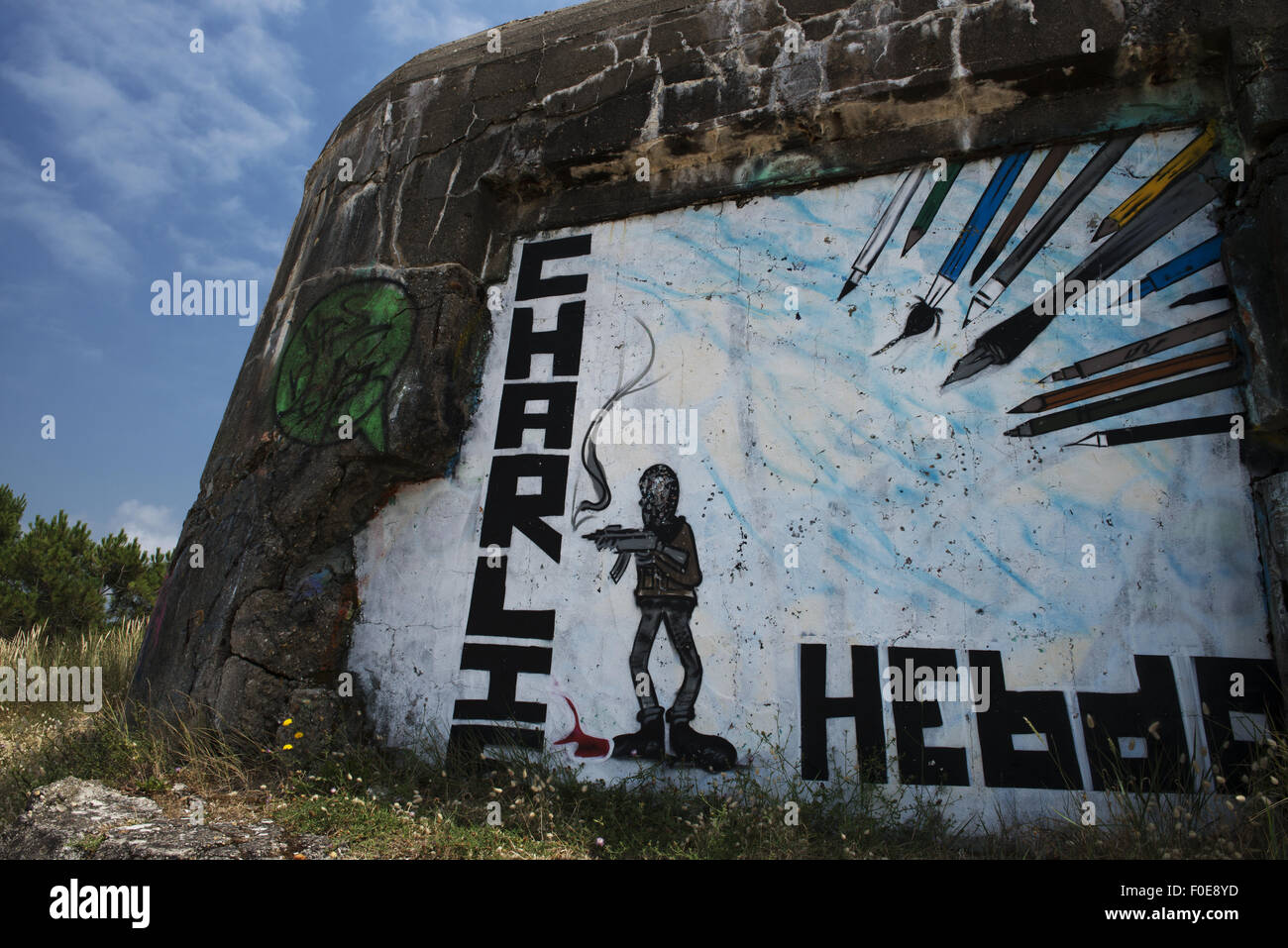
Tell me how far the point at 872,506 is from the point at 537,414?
1811mm

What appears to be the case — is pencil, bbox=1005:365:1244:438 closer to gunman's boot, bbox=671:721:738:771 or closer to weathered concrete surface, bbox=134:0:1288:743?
weathered concrete surface, bbox=134:0:1288:743

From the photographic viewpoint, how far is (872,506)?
3.62 metres

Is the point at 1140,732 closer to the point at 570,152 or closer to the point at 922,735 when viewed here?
the point at 922,735

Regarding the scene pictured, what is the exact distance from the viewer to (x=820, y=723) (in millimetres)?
3432

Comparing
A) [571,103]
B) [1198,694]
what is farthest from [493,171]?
[1198,694]

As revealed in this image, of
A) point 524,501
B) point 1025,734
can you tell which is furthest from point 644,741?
point 1025,734

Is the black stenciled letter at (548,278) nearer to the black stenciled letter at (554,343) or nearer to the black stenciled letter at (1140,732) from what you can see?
the black stenciled letter at (554,343)

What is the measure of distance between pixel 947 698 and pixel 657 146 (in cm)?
311

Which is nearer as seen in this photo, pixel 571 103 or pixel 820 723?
pixel 820 723

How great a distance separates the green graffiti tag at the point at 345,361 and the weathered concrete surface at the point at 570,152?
8 cm

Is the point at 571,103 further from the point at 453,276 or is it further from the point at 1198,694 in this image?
the point at 1198,694
